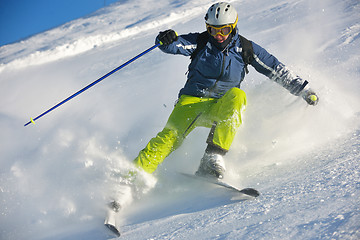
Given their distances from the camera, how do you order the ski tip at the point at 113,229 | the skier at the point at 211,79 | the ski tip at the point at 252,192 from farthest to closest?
the skier at the point at 211,79, the ski tip at the point at 113,229, the ski tip at the point at 252,192

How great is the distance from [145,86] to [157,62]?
1.54 m

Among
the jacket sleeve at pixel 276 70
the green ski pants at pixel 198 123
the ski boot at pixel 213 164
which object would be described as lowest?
the ski boot at pixel 213 164

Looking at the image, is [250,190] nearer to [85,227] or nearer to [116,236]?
[116,236]

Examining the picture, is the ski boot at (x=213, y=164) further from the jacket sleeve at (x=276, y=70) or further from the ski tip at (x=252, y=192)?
the jacket sleeve at (x=276, y=70)

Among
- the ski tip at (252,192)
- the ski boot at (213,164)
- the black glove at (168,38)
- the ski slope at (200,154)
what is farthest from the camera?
the black glove at (168,38)

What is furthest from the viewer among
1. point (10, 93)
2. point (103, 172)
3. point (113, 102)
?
point (10, 93)

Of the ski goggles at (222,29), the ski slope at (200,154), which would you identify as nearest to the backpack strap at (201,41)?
the ski goggles at (222,29)

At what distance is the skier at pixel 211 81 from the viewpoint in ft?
9.56

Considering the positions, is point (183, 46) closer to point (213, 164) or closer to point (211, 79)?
point (211, 79)

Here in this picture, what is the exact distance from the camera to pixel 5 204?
138 inches

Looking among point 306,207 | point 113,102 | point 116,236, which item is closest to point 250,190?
point 306,207

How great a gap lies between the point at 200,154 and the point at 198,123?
50 cm

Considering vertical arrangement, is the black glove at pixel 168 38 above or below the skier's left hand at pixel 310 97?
above

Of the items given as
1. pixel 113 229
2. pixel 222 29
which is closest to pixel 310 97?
pixel 222 29
